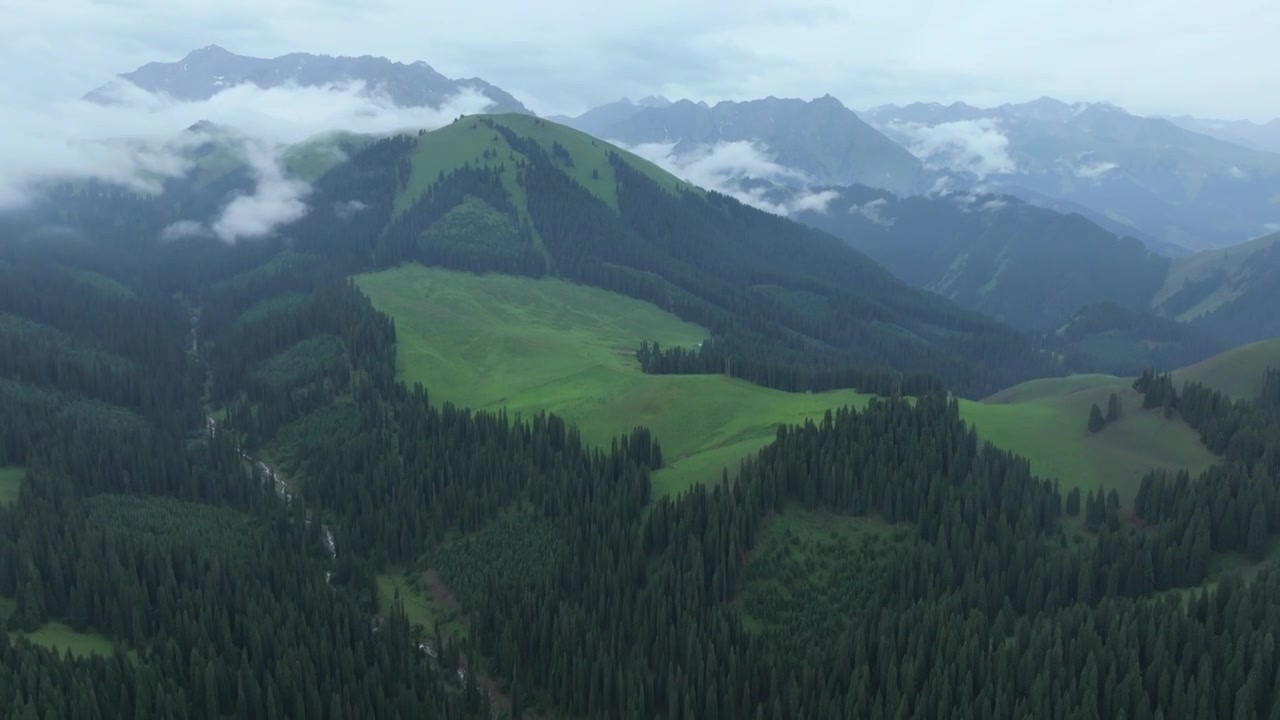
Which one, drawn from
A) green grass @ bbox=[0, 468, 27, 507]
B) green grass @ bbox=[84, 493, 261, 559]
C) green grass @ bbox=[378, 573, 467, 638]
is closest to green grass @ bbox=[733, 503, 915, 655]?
green grass @ bbox=[378, 573, 467, 638]

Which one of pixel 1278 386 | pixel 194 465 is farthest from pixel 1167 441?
pixel 194 465

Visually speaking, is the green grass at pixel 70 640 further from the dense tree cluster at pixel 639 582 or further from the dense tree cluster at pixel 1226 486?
the dense tree cluster at pixel 1226 486

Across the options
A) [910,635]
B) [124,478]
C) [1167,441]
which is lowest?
[124,478]

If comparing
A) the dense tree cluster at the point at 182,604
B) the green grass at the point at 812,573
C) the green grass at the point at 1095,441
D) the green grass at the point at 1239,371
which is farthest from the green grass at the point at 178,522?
the green grass at the point at 1239,371

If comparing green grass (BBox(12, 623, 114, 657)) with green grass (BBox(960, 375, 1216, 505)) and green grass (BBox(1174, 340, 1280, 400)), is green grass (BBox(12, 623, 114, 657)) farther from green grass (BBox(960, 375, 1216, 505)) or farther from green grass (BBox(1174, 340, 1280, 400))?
green grass (BBox(1174, 340, 1280, 400))

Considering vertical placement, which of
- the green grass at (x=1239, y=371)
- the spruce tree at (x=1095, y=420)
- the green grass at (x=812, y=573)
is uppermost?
the green grass at (x=1239, y=371)

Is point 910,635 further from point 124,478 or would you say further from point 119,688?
point 124,478
